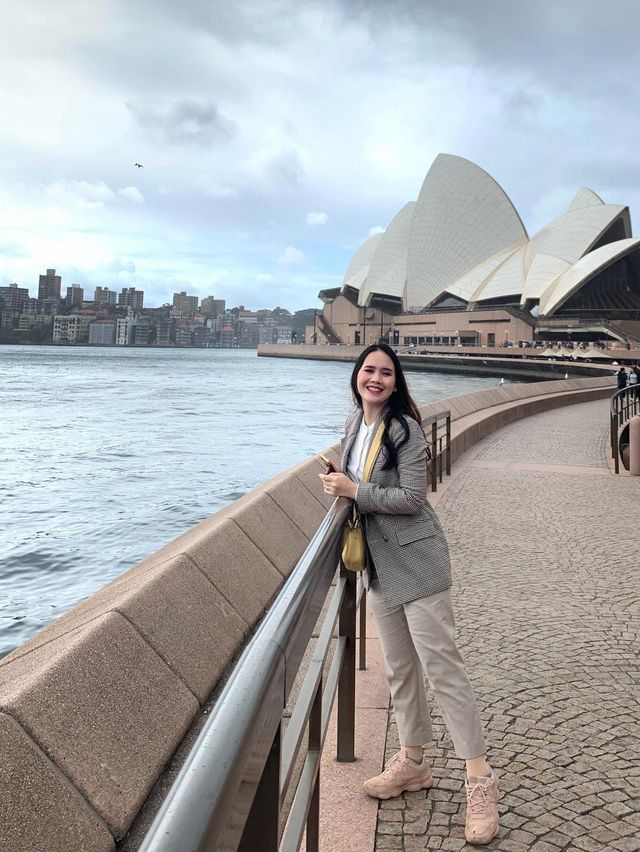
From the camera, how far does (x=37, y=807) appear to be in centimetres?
168

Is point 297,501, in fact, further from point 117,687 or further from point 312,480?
point 117,687

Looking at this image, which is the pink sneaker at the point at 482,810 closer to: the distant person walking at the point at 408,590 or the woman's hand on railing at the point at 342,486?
the distant person walking at the point at 408,590

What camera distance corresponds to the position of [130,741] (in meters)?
2.13

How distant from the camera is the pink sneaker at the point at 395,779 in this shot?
2.36 metres

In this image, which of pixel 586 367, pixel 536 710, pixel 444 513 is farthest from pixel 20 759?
pixel 586 367

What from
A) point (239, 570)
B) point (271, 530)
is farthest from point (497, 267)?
point (239, 570)

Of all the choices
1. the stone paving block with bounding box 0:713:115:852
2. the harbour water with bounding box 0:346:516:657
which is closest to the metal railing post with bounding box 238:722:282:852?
the stone paving block with bounding box 0:713:115:852

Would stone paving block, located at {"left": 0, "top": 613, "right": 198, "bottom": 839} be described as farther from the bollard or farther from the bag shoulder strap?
the bollard

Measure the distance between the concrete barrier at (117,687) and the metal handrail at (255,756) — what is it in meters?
0.56

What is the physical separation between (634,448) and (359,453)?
24.6 feet

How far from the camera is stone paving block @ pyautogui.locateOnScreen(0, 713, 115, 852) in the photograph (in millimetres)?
1612

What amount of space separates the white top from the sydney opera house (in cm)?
6322

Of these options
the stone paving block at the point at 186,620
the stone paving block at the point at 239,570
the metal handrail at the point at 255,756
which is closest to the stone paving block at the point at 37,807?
the metal handrail at the point at 255,756

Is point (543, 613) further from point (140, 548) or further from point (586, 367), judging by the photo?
point (586, 367)
